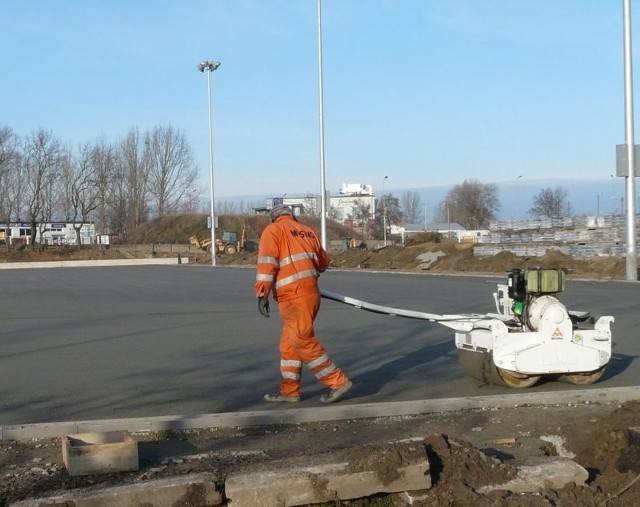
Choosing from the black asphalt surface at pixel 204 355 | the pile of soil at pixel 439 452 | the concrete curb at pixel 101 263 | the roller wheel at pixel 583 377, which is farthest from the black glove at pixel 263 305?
the concrete curb at pixel 101 263

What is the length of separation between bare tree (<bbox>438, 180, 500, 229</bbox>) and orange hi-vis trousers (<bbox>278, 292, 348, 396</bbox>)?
105m

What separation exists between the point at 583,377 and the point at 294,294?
3.08 m

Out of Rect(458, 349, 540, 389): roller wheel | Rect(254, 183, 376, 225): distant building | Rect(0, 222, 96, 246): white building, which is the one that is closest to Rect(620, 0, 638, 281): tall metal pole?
Rect(458, 349, 540, 389): roller wheel

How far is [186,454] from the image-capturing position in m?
6.40

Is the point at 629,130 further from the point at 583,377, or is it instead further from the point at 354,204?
the point at 354,204

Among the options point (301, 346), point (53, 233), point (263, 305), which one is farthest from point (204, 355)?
point (53, 233)

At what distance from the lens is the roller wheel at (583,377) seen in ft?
29.0

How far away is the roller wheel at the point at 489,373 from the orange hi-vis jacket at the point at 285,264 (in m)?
1.97

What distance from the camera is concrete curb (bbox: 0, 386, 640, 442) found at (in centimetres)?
702

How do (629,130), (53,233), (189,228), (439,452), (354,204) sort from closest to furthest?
1. (439,452)
2. (629,130)
3. (189,228)
4. (53,233)
5. (354,204)

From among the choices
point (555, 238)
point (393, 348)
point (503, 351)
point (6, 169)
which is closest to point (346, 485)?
point (503, 351)

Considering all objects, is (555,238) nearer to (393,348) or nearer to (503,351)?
(393,348)

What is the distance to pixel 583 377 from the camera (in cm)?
888

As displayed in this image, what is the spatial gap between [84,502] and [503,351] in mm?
4623
